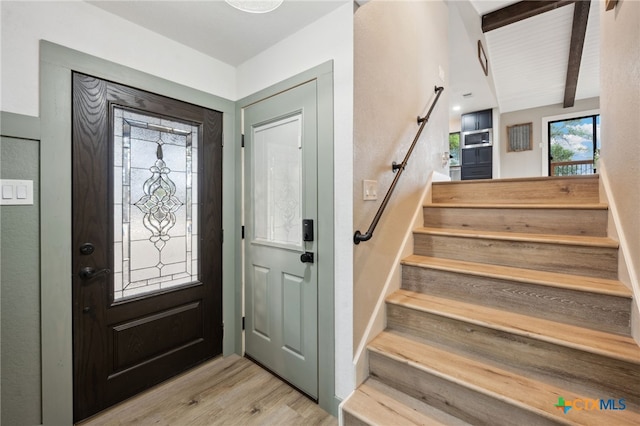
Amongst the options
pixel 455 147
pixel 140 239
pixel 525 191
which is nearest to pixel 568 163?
pixel 455 147

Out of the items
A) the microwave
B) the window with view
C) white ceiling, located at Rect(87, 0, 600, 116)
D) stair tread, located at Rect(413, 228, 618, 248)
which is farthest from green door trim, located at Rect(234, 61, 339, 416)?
the window with view

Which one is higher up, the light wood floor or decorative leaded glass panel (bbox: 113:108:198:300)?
decorative leaded glass panel (bbox: 113:108:198:300)

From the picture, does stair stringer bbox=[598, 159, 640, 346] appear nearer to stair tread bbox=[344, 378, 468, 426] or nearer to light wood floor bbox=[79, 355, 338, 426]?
stair tread bbox=[344, 378, 468, 426]

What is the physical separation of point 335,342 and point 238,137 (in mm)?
1768

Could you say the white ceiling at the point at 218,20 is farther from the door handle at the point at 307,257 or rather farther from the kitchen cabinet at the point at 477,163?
the kitchen cabinet at the point at 477,163

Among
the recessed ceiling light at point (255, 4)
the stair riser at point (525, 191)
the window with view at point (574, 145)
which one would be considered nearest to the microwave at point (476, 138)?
the window with view at point (574, 145)

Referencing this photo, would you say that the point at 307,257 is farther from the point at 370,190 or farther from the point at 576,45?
the point at 576,45

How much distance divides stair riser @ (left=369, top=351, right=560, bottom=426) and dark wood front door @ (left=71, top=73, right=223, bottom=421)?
143 cm

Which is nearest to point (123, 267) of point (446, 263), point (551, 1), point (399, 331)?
point (399, 331)

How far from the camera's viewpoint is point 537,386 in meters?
1.29

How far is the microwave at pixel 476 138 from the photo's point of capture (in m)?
6.73

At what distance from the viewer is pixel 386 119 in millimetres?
1941

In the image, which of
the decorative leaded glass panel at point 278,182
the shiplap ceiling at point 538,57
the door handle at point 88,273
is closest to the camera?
the door handle at point 88,273

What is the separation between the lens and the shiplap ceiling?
3967 millimetres
